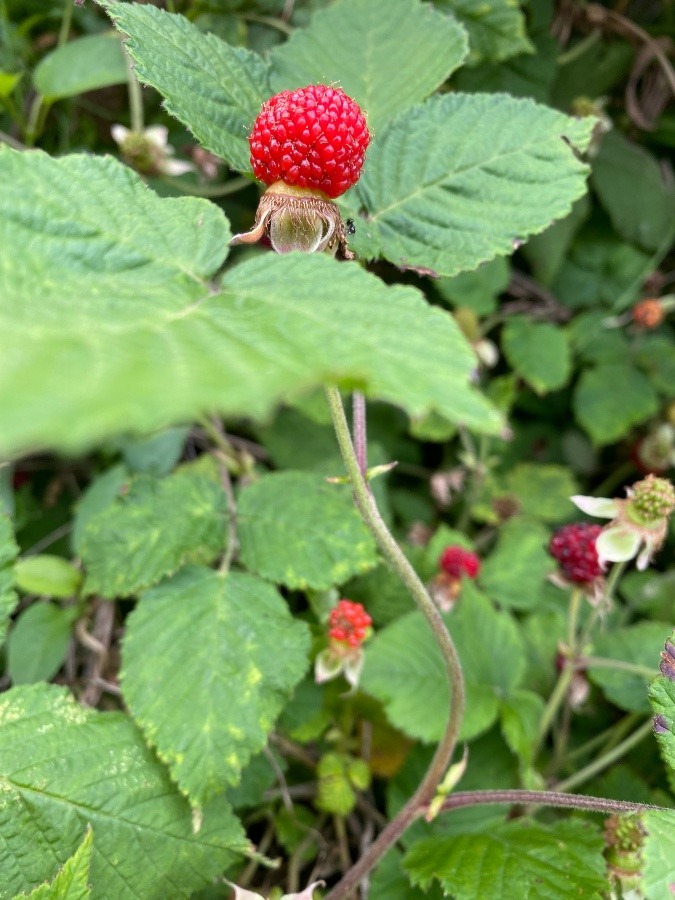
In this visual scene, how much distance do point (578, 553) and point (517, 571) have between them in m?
0.37

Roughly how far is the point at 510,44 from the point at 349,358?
124 centimetres

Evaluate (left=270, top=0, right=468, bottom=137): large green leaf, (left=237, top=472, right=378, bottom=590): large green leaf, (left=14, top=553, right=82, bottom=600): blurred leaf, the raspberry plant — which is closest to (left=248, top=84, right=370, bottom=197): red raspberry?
the raspberry plant

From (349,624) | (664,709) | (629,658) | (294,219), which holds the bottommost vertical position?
(629,658)

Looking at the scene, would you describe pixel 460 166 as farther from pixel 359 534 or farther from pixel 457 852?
pixel 457 852

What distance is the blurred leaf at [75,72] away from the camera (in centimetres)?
125

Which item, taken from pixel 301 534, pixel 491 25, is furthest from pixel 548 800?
pixel 491 25

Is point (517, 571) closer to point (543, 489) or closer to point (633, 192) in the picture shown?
point (543, 489)

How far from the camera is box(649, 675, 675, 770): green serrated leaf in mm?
723

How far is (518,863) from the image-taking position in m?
0.87

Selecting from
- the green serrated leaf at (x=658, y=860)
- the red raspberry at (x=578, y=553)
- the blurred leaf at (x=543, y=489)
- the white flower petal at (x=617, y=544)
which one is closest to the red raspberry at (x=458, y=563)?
the red raspberry at (x=578, y=553)

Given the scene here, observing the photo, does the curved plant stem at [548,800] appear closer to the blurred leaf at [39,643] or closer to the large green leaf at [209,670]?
the large green leaf at [209,670]

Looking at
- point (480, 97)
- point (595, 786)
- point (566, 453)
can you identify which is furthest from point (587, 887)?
point (566, 453)

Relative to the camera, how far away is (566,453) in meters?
1.88

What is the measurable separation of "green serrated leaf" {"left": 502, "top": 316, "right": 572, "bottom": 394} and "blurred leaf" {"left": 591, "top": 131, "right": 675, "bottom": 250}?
33cm
